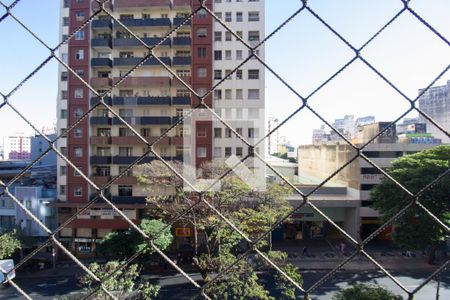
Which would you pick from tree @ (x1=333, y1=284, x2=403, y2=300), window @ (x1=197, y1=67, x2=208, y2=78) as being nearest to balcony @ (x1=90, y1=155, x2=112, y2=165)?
window @ (x1=197, y1=67, x2=208, y2=78)

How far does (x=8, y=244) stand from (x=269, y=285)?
19.7ft

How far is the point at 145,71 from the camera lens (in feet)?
32.0

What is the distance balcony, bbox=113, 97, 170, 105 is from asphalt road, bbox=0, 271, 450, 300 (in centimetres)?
451

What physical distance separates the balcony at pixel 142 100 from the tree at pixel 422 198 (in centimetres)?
608

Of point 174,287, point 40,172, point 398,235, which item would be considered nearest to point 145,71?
point 40,172

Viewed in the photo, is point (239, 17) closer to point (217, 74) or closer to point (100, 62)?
point (217, 74)

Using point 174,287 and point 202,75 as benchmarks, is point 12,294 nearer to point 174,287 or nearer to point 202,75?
point 174,287

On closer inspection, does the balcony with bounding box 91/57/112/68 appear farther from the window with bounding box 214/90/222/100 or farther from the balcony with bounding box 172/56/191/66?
the window with bounding box 214/90/222/100

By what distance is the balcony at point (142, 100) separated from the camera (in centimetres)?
944

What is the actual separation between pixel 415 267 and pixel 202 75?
735 centimetres

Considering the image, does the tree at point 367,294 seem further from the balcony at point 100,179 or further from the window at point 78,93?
the window at point 78,93

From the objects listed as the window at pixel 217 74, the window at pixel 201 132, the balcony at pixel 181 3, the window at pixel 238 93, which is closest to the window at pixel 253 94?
the window at pixel 238 93

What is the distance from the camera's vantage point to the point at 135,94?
32.2 feet

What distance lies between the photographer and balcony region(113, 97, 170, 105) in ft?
31.0
